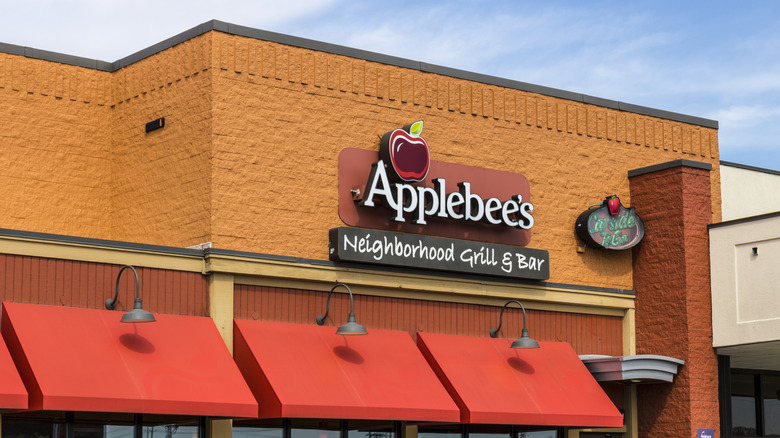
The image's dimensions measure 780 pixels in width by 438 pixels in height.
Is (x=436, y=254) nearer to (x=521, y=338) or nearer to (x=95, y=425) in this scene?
(x=521, y=338)

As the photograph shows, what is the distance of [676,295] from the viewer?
22.0 m

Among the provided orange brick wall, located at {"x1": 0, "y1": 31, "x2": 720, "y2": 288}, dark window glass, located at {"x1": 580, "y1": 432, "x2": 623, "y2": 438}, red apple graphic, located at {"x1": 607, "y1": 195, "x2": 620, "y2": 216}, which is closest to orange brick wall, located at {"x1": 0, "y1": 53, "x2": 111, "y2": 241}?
orange brick wall, located at {"x1": 0, "y1": 31, "x2": 720, "y2": 288}

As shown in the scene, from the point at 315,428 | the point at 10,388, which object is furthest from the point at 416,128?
the point at 10,388

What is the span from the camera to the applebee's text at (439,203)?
19188 mm

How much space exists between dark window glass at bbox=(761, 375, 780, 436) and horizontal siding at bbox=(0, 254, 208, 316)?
12.9 metres

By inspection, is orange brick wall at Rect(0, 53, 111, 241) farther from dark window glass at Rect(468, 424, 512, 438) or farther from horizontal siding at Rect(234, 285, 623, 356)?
dark window glass at Rect(468, 424, 512, 438)

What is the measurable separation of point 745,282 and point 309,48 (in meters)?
9.34

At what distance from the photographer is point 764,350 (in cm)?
2203

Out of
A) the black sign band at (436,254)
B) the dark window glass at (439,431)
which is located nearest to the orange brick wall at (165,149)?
the black sign band at (436,254)

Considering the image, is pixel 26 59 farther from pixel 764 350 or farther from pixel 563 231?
pixel 764 350

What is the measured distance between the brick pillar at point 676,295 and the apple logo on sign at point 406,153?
5492 millimetres

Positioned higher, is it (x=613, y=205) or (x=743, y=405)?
(x=613, y=205)

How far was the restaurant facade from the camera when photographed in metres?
16.2

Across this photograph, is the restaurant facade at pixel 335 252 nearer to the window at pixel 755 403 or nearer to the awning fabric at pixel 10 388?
the awning fabric at pixel 10 388
